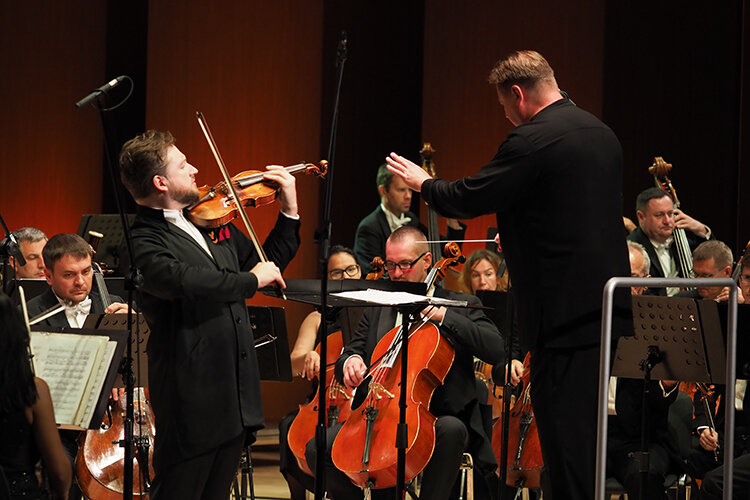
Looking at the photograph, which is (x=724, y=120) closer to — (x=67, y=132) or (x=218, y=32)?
(x=218, y=32)

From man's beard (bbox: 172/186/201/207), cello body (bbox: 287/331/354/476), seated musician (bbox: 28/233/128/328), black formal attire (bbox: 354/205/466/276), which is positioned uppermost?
man's beard (bbox: 172/186/201/207)

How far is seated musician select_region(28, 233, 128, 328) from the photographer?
456 cm

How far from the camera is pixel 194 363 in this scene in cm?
294

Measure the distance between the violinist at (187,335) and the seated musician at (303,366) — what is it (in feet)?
4.19

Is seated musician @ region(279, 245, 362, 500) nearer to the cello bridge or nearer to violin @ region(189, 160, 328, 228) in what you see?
the cello bridge

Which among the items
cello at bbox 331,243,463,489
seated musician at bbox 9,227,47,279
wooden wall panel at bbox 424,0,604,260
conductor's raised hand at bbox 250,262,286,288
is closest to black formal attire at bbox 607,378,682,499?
cello at bbox 331,243,463,489

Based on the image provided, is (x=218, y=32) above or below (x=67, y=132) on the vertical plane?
above

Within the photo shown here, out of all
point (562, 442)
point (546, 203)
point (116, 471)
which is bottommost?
point (116, 471)

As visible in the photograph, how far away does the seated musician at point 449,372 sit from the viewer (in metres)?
4.24

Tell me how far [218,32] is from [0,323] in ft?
17.3

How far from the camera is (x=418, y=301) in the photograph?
3.21 metres

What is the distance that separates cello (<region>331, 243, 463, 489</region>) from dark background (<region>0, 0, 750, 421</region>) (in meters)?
3.33

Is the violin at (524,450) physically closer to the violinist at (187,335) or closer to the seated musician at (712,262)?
the seated musician at (712,262)

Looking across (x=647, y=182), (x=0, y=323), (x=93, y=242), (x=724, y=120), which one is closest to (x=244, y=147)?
(x=93, y=242)
